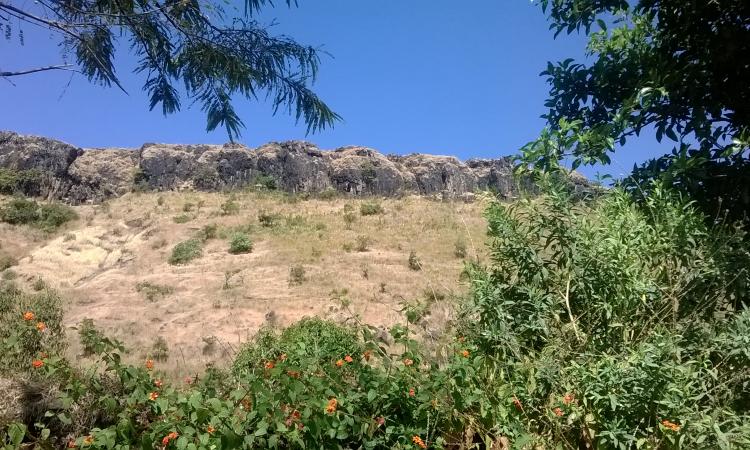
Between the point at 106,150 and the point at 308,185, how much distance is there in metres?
18.1

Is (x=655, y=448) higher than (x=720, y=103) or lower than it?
lower

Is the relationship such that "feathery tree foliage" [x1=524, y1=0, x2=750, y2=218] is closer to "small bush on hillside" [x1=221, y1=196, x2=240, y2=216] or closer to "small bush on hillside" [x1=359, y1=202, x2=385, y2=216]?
"small bush on hillside" [x1=359, y1=202, x2=385, y2=216]

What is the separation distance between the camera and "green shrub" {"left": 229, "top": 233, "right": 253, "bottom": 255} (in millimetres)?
21906

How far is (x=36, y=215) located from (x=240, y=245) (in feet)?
43.5

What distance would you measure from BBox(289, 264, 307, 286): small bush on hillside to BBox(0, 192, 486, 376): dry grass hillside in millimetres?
51

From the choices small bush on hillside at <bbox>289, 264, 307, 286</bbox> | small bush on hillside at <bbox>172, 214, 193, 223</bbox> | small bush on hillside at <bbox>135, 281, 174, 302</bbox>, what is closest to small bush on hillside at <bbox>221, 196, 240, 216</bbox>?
small bush on hillside at <bbox>172, 214, 193, 223</bbox>

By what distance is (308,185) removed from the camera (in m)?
48.7

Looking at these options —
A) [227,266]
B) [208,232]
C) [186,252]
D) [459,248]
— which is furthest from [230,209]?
[459,248]

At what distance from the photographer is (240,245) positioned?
21.9 m

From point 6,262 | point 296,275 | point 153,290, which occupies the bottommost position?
point 153,290

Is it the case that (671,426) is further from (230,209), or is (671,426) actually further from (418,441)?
(230,209)

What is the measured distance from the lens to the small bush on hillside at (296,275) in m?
17.7

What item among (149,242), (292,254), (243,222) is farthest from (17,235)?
(292,254)

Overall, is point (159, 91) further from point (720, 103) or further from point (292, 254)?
point (292, 254)
